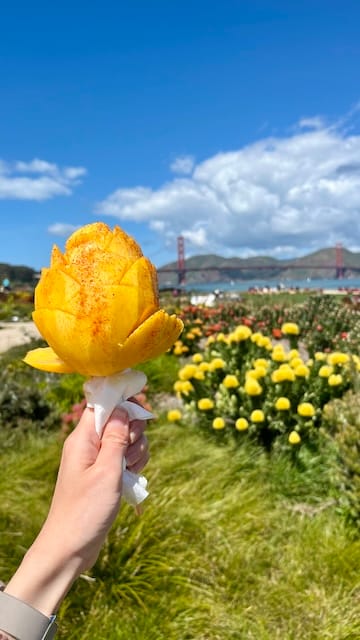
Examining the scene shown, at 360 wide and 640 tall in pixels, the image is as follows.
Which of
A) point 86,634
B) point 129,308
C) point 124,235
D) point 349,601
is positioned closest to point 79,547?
point 129,308

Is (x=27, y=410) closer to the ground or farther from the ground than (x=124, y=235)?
closer to the ground

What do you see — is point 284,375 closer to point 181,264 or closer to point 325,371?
point 325,371

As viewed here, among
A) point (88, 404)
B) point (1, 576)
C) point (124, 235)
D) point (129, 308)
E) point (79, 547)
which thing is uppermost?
point (124, 235)

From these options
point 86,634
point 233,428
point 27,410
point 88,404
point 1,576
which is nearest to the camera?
point 88,404

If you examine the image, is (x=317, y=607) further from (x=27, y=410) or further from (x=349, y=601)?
(x=27, y=410)

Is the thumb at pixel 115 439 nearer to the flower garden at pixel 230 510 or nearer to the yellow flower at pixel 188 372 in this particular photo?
the flower garden at pixel 230 510

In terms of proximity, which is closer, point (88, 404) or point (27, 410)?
point (88, 404)

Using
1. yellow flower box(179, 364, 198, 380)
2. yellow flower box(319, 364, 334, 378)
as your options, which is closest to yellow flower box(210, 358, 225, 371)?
yellow flower box(179, 364, 198, 380)
